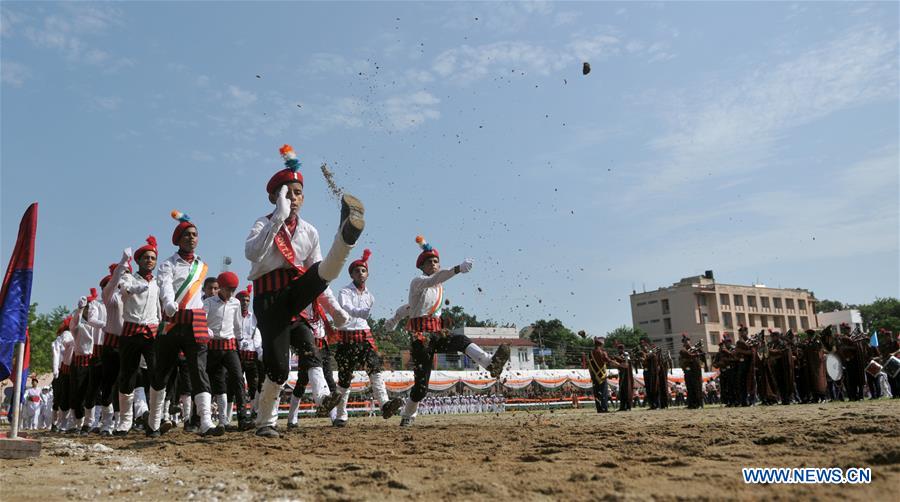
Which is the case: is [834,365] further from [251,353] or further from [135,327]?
[135,327]

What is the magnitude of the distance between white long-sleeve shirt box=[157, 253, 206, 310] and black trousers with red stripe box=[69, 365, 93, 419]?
5.15 metres

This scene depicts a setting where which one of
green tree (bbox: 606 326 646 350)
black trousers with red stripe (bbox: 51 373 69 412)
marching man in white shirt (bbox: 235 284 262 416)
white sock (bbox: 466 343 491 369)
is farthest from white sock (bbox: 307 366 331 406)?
green tree (bbox: 606 326 646 350)

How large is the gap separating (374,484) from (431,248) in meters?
6.49

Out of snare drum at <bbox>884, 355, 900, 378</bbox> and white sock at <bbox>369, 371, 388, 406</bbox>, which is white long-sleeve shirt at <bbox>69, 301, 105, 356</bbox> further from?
snare drum at <bbox>884, 355, 900, 378</bbox>

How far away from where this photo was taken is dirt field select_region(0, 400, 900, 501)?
10.6ft

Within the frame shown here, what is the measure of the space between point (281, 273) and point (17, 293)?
272 cm

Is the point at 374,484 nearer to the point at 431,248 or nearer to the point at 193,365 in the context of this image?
the point at 193,365

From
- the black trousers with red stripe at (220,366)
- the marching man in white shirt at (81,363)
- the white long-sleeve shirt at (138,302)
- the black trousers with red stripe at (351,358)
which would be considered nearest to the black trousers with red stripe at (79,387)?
the marching man in white shirt at (81,363)

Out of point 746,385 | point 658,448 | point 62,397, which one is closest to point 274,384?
point 658,448

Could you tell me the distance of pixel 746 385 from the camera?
54.6 feet

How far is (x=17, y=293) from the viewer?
6750 mm

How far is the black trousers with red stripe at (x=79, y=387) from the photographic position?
40.4 feet

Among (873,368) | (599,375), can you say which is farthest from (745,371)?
(599,375)

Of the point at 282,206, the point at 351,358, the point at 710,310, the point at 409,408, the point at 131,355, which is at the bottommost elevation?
the point at 409,408
